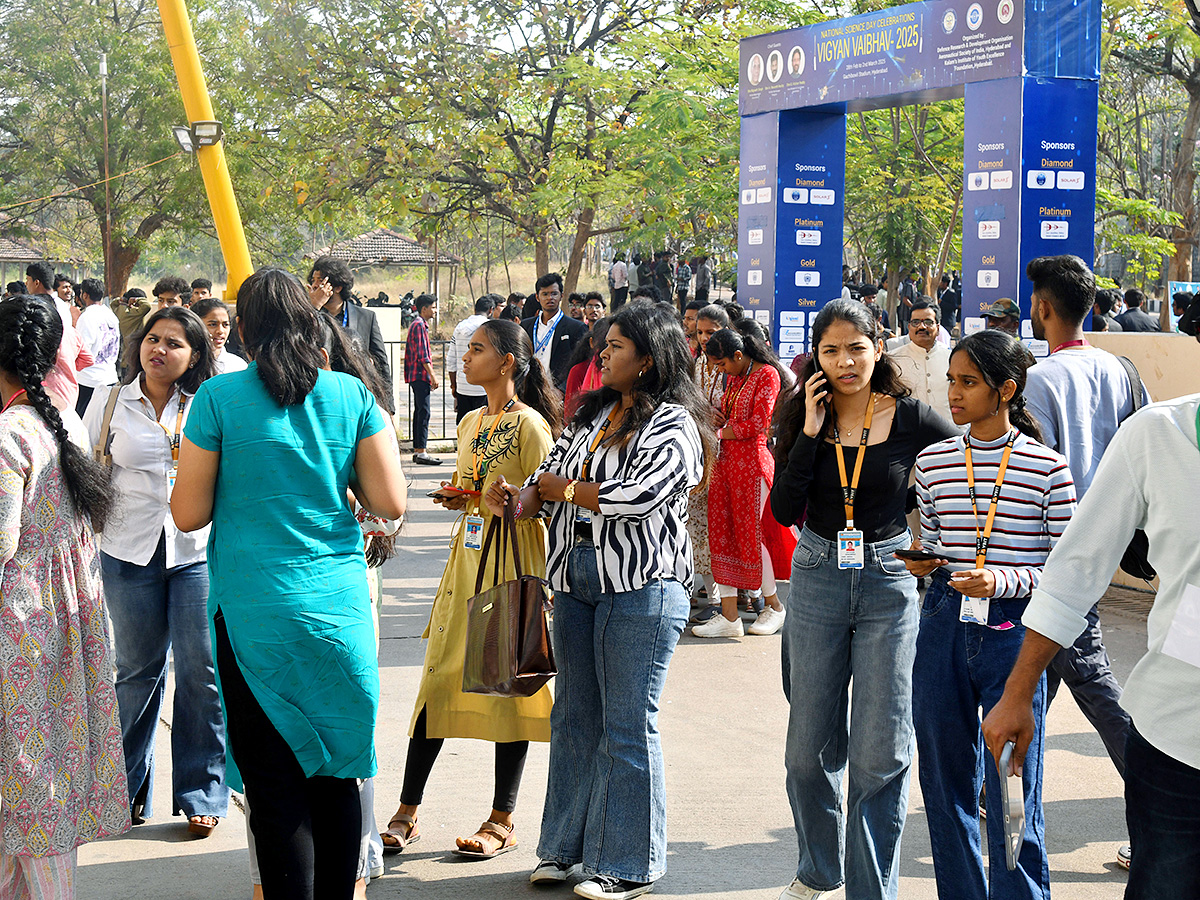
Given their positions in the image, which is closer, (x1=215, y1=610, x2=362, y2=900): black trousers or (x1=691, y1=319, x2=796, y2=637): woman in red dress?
(x1=215, y1=610, x2=362, y2=900): black trousers

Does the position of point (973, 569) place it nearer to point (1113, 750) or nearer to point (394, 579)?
point (1113, 750)

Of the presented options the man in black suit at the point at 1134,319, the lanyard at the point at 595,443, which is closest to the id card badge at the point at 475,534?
the lanyard at the point at 595,443

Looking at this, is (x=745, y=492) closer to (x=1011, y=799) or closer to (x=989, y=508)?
(x=989, y=508)

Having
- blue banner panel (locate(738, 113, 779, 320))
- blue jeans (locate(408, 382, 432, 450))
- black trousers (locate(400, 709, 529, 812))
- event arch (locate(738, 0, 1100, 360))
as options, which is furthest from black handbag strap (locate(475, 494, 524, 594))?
blue jeans (locate(408, 382, 432, 450))

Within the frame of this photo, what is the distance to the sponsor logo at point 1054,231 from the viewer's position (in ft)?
32.0

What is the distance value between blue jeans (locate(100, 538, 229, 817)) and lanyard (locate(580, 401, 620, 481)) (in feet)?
4.84

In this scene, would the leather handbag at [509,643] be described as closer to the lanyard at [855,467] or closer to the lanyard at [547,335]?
the lanyard at [855,467]

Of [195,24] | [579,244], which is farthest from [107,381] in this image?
[195,24]

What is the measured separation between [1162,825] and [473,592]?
250cm

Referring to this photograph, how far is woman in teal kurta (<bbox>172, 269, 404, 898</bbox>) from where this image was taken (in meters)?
3.14

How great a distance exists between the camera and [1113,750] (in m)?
4.02

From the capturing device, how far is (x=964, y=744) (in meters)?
3.37

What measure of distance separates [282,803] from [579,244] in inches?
702

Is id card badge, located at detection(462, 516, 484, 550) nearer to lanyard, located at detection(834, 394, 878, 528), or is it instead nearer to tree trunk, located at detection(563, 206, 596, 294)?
lanyard, located at detection(834, 394, 878, 528)
